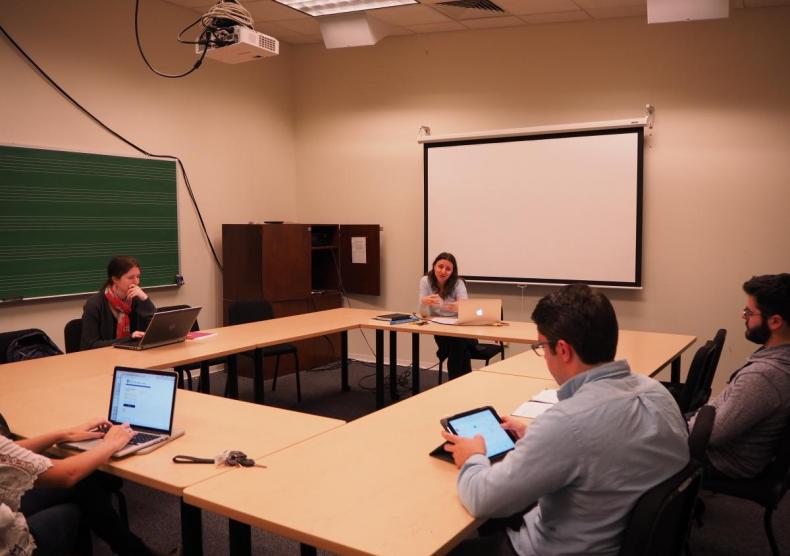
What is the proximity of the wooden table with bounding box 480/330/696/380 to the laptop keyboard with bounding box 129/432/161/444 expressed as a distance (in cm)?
164

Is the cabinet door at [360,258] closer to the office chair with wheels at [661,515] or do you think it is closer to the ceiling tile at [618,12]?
the ceiling tile at [618,12]

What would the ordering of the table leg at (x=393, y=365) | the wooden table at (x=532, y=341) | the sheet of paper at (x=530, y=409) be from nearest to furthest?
the sheet of paper at (x=530, y=409)
the wooden table at (x=532, y=341)
the table leg at (x=393, y=365)

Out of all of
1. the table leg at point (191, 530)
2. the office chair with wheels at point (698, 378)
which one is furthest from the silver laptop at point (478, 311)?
the table leg at point (191, 530)

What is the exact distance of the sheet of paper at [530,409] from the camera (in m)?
2.48

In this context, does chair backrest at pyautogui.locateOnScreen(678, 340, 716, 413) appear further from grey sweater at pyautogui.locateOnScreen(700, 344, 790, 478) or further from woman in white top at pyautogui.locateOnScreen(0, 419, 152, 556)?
woman in white top at pyautogui.locateOnScreen(0, 419, 152, 556)

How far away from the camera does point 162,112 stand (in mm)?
5504

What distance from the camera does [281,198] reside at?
684 cm

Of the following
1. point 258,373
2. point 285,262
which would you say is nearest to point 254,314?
point 258,373

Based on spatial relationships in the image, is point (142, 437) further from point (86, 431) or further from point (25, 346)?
point (25, 346)

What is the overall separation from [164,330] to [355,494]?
235 cm

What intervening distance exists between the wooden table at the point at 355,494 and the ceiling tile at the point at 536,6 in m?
3.82

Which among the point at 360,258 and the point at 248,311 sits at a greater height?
the point at 360,258

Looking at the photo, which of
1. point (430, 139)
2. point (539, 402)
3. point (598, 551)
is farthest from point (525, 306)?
point (598, 551)

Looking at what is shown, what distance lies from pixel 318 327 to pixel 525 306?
2.17 metres
